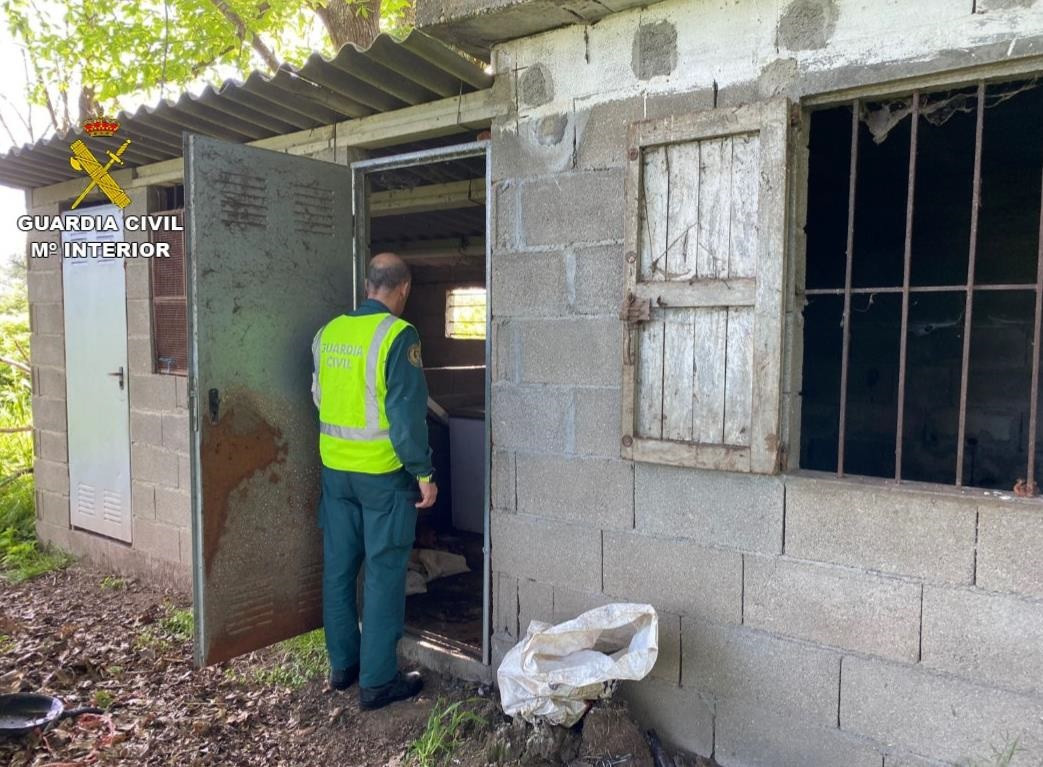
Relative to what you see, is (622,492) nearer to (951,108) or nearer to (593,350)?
(593,350)

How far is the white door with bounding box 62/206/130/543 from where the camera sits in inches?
212

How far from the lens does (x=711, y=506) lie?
287 cm

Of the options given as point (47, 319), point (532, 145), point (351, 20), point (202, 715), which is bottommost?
point (202, 715)

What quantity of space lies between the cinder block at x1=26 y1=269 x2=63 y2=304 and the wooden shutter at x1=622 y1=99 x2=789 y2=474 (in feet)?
16.0

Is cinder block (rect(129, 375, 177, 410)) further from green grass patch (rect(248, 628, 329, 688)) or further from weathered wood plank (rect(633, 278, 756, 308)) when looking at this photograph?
weathered wood plank (rect(633, 278, 756, 308))

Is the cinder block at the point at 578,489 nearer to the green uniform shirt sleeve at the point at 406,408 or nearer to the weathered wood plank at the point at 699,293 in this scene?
the green uniform shirt sleeve at the point at 406,408

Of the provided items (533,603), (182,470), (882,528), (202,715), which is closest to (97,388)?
(182,470)

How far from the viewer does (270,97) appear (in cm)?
366

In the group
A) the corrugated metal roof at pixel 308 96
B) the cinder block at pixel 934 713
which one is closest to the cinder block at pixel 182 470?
the corrugated metal roof at pixel 308 96

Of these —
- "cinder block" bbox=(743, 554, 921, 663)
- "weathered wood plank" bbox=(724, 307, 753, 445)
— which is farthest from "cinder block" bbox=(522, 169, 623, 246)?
"cinder block" bbox=(743, 554, 921, 663)

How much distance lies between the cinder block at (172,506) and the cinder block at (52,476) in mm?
1284

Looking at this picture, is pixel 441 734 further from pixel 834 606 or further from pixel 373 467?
pixel 834 606

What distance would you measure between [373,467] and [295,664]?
1.36 meters

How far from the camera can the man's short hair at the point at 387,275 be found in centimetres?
341
